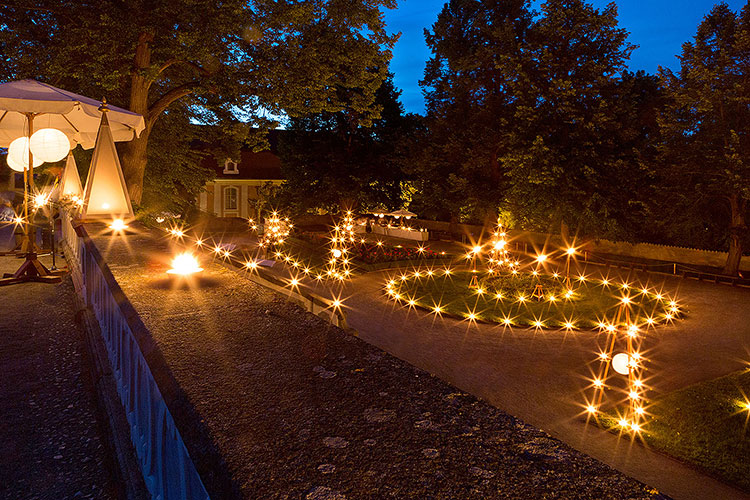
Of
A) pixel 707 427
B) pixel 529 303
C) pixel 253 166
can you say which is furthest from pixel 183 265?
pixel 253 166

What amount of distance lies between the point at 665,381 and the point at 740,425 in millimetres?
1855

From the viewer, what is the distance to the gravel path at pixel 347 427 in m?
1.78

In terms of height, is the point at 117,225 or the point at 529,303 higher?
the point at 117,225

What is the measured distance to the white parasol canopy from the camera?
800 centimetres

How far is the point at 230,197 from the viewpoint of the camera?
152 ft

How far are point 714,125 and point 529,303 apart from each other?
1258 centimetres

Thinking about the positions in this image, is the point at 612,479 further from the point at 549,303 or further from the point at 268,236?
the point at 268,236

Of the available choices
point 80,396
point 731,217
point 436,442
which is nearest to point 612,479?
point 436,442

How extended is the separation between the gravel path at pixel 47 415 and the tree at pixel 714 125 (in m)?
22.5

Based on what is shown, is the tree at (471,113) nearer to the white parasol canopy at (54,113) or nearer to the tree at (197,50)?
the tree at (197,50)

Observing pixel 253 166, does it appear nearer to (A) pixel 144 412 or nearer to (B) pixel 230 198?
(B) pixel 230 198

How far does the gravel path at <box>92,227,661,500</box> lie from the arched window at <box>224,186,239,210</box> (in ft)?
Result: 145

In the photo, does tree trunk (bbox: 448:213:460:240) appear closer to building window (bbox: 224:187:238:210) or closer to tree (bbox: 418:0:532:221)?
tree (bbox: 418:0:532:221)

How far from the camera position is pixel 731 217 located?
22391mm
